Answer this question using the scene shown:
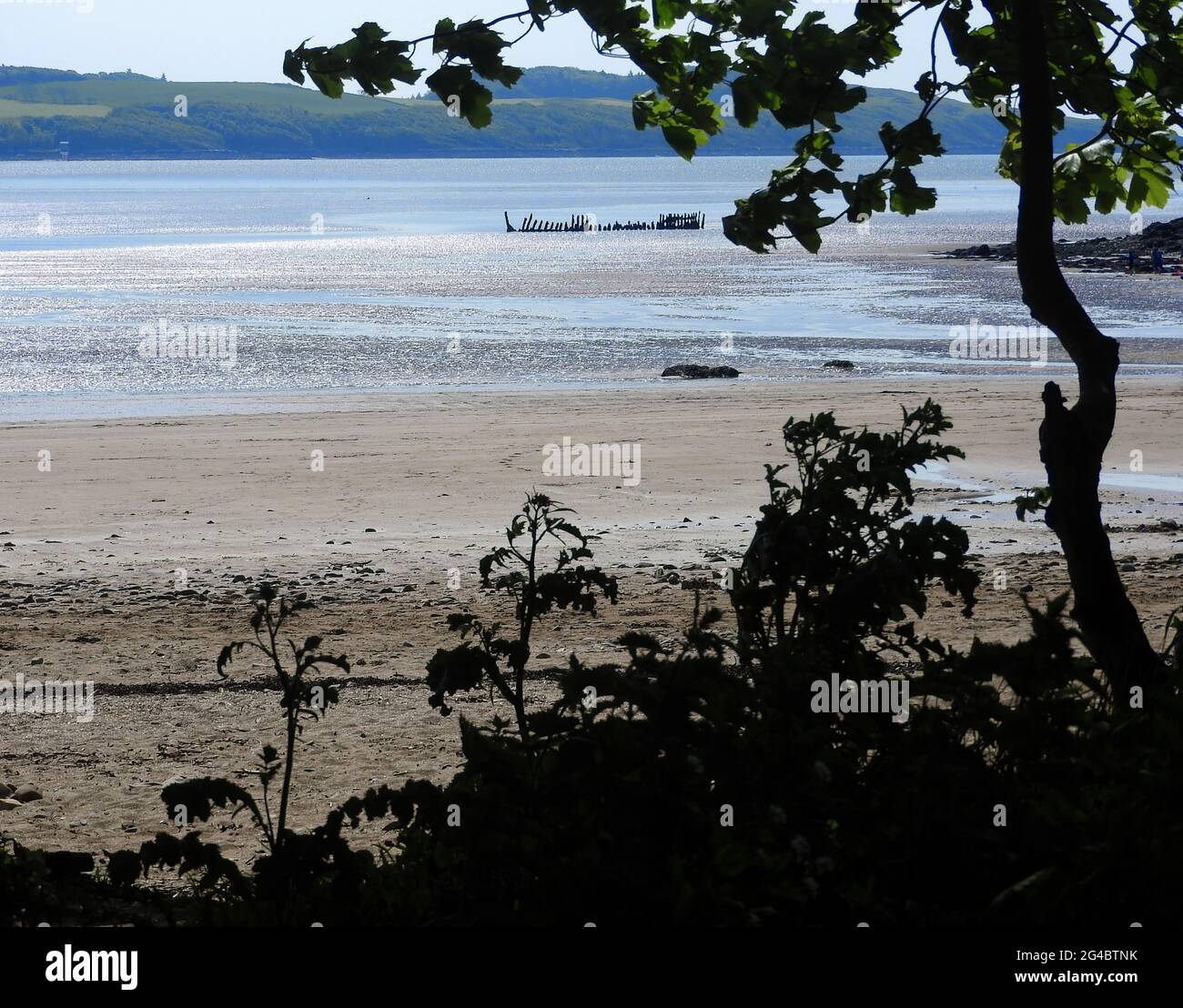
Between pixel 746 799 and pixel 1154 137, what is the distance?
3070 millimetres

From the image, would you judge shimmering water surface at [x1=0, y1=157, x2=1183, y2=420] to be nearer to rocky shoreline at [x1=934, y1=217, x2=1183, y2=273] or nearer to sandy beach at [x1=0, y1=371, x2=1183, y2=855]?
rocky shoreline at [x1=934, y1=217, x2=1183, y2=273]

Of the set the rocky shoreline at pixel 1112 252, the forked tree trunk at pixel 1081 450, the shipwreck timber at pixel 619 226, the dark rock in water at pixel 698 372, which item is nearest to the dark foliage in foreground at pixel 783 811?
the forked tree trunk at pixel 1081 450

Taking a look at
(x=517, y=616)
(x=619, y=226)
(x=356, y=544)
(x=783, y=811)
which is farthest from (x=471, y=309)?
(x=619, y=226)

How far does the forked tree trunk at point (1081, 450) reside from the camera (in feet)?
13.7

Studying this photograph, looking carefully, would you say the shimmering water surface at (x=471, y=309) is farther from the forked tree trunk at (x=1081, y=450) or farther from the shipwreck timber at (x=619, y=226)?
the forked tree trunk at (x=1081, y=450)

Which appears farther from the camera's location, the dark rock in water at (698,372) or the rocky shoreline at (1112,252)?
the rocky shoreline at (1112,252)

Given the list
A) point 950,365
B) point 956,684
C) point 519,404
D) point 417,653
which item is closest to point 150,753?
point 417,653

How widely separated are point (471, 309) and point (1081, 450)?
4414 cm

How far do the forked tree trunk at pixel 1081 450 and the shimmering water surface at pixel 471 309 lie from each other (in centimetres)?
2325

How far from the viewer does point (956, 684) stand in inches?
132

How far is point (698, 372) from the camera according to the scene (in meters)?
30.0

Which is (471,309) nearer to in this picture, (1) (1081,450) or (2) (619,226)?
(1) (1081,450)

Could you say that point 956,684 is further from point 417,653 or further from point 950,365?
point 950,365

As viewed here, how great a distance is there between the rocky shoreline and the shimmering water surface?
3127mm
